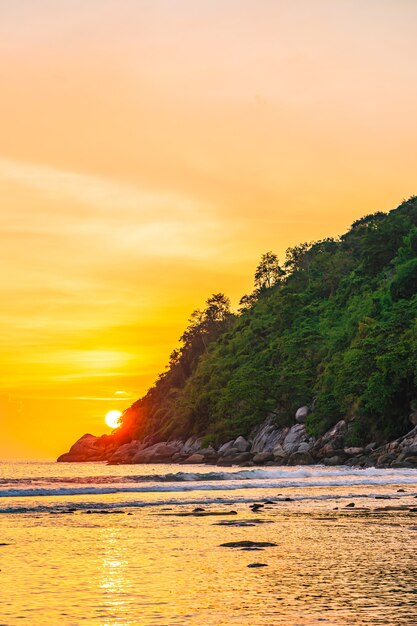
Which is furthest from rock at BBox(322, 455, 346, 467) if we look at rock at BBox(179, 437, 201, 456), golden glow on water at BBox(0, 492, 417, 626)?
rock at BBox(179, 437, 201, 456)

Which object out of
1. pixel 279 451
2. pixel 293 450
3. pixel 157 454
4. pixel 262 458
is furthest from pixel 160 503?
pixel 157 454

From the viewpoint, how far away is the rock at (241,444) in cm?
11732

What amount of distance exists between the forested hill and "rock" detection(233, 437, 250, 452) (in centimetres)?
450

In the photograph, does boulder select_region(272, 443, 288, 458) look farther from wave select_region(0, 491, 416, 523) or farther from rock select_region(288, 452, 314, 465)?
wave select_region(0, 491, 416, 523)

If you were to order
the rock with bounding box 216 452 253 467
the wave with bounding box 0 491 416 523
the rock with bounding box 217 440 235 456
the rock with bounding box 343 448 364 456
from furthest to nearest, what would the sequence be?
the rock with bounding box 217 440 235 456, the rock with bounding box 216 452 253 467, the rock with bounding box 343 448 364 456, the wave with bounding box 0 491 416 523

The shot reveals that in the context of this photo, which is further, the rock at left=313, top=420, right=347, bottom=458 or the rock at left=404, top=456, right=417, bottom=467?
the rock at left=313, top=420, right=347, bottom=458

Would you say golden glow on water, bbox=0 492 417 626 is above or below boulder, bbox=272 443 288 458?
below

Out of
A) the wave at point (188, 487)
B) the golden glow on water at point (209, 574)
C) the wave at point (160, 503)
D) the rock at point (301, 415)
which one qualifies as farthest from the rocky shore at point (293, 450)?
the golden glow on water at point (209, 574)

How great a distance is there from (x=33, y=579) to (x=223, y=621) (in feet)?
18.6

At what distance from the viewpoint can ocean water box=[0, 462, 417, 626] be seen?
1378cm

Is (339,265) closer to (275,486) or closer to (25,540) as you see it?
(275,486)

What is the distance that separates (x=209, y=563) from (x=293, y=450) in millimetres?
82140

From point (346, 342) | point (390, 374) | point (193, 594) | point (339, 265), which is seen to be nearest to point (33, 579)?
point (193, 594)

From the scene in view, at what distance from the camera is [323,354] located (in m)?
127
